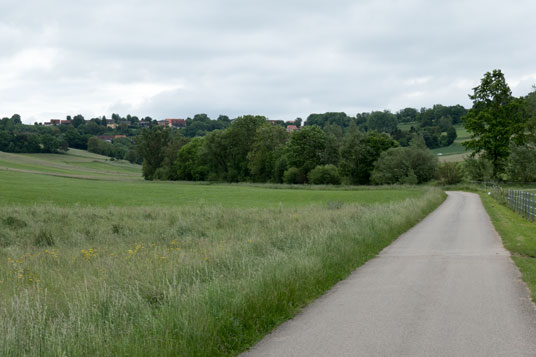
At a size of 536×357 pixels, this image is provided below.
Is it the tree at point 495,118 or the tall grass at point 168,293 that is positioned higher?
the tree at point 495,118

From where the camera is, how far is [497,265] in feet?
43.2

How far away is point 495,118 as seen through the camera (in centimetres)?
6769

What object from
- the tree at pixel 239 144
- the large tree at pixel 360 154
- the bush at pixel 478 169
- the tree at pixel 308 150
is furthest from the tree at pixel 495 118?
the tree at pixel 239 144

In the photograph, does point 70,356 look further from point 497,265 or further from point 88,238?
point 88,238

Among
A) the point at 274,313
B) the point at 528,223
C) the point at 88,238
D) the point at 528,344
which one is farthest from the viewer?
the point at 528,223

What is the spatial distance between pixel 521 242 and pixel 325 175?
72147 millimetres

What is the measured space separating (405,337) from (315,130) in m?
91.8

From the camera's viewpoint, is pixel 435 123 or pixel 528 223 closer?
pixel 528 223

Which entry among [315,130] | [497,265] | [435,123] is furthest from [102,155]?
[497,265]

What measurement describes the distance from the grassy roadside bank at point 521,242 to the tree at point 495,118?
4250cm

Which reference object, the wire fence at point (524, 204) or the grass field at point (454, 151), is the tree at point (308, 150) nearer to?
the grass field at point (454, 151)

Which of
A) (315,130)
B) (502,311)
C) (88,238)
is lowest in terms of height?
(88,238)

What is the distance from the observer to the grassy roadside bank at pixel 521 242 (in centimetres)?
1158

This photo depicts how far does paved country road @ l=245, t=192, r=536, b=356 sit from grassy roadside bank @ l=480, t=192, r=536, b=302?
0.85 ft
